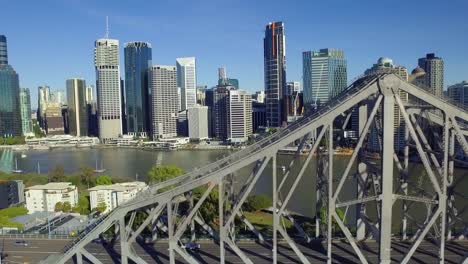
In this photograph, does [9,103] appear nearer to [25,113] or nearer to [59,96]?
[25,113]

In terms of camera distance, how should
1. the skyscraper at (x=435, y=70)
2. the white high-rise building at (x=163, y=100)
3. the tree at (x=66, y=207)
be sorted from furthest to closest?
the white high-rise building at (x=163, y=100) < the skyscraper at (x=435, y=70) < the tree at (x=66, y=207)

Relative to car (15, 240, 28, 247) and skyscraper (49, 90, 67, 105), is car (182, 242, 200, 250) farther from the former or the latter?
skyscraper (49, 90, 67, 105)

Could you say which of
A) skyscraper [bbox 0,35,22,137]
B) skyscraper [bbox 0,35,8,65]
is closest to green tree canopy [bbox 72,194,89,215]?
skyscraper [bbox 0,35,22,137]

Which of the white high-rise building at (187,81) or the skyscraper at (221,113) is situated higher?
the white high-rise building at (187,81)

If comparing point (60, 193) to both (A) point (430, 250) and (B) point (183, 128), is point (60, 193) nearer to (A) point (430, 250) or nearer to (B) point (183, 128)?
(A) point (430, 250)

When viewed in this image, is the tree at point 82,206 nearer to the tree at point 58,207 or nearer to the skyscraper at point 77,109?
the tree at point 58,207

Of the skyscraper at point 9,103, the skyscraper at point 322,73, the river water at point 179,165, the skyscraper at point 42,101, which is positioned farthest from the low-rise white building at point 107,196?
the skyscraper at point 42,101
